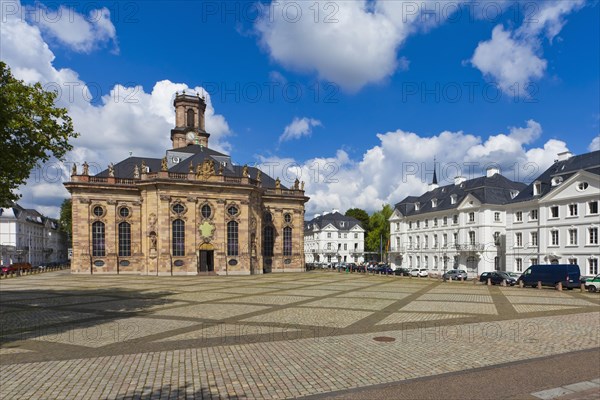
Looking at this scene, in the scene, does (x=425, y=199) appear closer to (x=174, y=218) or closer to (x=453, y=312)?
(x=174, y=218)

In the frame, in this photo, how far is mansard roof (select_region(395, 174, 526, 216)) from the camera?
54.1m

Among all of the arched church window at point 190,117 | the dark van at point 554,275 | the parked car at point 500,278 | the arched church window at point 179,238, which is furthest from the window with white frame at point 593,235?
the arched church window at point 190,117

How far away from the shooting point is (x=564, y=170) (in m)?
44.9

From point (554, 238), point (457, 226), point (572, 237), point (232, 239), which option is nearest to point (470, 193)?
point (457, 226)

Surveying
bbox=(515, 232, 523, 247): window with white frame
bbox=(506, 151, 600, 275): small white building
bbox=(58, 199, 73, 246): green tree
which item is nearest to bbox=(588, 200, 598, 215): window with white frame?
bbox=(506, 151, 600, 275): small white building

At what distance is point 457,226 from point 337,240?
4628cm

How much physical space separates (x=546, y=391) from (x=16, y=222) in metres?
99.2

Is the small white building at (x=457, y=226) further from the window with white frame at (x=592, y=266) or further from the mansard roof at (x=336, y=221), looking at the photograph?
the mansard roof at (x=336, y=221)

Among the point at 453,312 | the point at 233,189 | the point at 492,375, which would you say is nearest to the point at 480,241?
the point at 233,189

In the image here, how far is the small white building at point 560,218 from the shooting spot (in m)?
39.6

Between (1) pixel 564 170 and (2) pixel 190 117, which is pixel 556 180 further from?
(2) pixel 190 117

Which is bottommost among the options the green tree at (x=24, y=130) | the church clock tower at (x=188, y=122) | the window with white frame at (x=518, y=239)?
the window with white frame at (x=518, y=239)

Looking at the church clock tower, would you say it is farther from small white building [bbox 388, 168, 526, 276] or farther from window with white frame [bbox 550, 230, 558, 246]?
window with white frame [bbox 550, 230, 558, 246]

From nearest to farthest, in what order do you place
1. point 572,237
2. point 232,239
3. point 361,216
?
point 572,237, point 232,239, point 361,216
